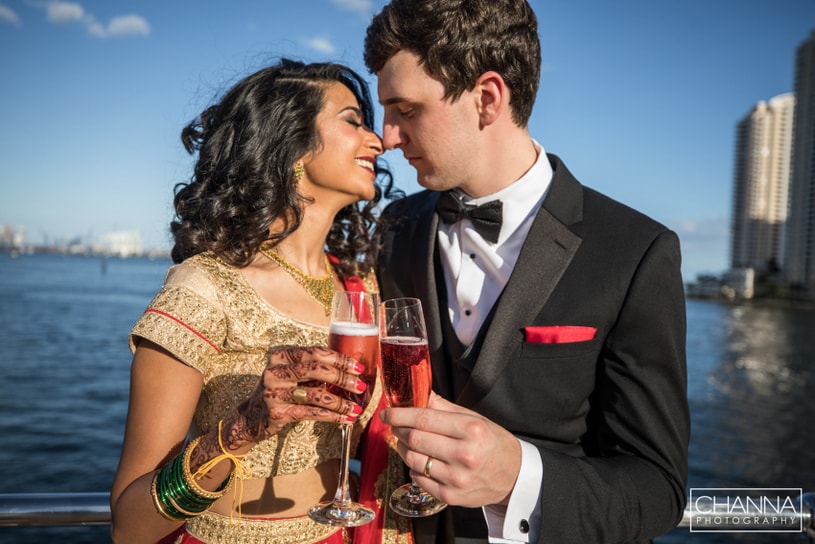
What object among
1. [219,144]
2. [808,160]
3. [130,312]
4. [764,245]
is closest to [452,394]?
[219,144]

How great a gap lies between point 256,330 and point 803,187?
139373 mm

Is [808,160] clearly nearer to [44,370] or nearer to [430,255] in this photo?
[44,370]

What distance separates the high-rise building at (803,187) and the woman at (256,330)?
12814 cm

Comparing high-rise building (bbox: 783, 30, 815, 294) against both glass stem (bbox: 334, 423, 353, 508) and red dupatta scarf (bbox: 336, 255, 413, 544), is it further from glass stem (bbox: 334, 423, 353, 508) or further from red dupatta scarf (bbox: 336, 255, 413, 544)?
glass stem (bbox: 334, 423, 353, 508)

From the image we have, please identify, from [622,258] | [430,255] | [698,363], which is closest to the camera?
[622,258]

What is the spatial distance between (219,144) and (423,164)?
114 centimetres

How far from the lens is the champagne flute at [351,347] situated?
2119mm

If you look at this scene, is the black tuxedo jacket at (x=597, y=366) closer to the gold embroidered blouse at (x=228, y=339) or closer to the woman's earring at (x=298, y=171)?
the gold embroidered blouse at (x=228, y=339)

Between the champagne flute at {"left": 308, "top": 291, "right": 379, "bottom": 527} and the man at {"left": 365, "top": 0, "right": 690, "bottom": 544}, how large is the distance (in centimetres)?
24

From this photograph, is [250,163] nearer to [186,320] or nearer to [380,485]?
[186,320]

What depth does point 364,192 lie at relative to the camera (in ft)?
11.4

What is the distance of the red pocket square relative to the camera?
8.59 ft

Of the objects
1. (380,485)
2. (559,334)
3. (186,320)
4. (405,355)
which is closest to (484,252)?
(559,334)

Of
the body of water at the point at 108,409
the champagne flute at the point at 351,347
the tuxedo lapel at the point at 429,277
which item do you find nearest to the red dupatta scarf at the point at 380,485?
the tuxedo lapel at the point at 429,277
